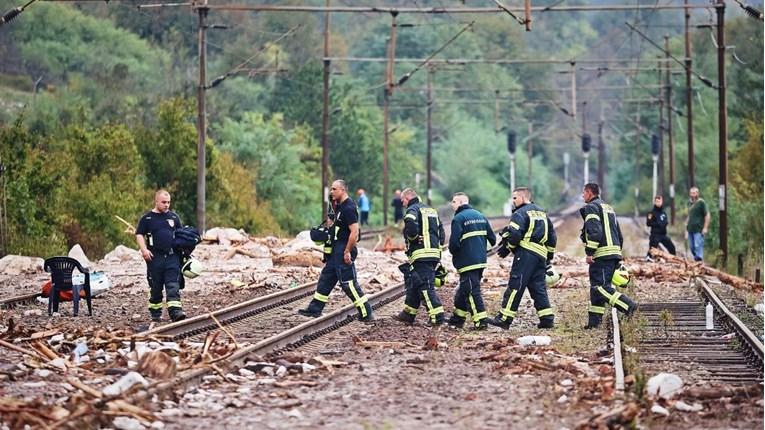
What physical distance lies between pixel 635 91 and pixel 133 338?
104586 millimetres

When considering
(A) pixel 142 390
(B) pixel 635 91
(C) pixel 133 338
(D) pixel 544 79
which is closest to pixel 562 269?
(C) pixel 133 338

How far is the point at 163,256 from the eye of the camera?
691 inches

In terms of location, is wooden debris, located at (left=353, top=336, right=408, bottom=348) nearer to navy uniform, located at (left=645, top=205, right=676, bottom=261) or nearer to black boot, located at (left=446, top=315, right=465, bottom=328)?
black boot, located at (left=446, top=315, right=465, bottom=328)

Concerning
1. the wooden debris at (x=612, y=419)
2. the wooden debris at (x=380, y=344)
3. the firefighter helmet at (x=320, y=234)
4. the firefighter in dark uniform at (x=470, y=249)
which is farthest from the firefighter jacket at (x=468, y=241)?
the wooden debris at (x=612, y=419)

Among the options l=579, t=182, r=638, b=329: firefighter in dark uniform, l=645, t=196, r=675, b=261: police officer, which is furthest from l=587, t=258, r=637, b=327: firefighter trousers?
l=645, t=196, r=675, b=261: police officer

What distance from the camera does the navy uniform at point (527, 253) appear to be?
56.9ft

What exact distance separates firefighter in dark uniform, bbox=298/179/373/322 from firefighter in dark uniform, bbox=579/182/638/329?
115 inches

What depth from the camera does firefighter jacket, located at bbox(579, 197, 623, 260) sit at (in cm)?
1739

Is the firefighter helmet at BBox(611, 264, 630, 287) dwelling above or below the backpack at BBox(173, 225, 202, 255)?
below

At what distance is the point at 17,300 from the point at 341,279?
6147 mm

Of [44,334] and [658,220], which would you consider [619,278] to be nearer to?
[44,334]

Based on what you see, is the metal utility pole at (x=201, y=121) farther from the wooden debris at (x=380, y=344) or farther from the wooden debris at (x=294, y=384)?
the wooden debris at (x=294, y=384)

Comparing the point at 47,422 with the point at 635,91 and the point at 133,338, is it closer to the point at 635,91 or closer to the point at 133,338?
the point at 133,338

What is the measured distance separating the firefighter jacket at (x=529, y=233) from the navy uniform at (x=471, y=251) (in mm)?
284
